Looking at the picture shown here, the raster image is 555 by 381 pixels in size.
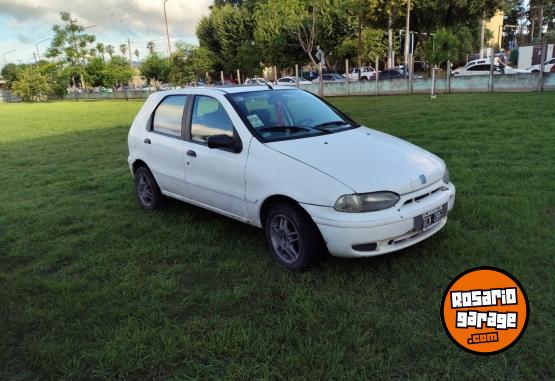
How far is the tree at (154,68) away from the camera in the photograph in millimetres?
44938

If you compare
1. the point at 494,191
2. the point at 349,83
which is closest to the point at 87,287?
the point at 494,191

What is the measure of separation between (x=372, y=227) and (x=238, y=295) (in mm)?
1136

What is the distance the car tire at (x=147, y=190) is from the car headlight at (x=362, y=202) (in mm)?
2818

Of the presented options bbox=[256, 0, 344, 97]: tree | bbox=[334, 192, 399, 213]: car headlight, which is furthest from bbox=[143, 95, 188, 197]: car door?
bbox=[256, 0, 344, 97]: tree

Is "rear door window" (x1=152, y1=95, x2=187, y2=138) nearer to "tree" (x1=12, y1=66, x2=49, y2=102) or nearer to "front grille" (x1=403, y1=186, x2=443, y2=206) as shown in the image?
"front grille" (x1=403, y1=186, x2=443, y2=206)

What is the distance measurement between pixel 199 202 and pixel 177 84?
126 feet

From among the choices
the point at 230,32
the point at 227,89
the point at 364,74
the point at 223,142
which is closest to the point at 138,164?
the point at 227,89

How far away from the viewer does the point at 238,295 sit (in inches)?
138

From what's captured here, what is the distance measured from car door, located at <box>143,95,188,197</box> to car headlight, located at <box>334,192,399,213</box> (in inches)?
81.3

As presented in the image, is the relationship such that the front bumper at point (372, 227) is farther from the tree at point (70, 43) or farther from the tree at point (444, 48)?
the tree at point (70, 43)

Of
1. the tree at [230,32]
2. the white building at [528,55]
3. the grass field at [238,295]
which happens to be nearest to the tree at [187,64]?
the tree at [230,32]

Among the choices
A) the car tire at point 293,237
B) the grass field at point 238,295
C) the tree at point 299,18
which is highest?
the tree at point 299,18

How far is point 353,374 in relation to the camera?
2.58 meters

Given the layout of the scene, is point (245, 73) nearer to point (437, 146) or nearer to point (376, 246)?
point (437, 146)
